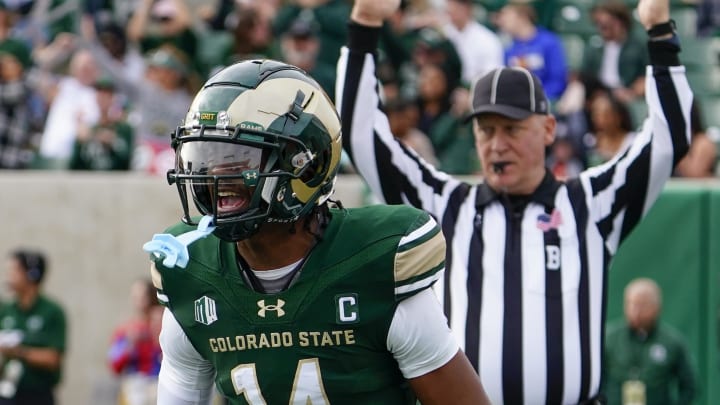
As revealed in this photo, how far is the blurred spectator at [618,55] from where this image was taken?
8.88 m

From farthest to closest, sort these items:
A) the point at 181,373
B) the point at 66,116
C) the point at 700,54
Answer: the point at 700,54 → the point at 66,116 → the point at 181,373

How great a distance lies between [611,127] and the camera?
312 inches

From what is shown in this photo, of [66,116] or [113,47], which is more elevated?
[113,47]

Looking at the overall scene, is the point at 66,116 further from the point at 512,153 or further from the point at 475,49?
the point at 512,153

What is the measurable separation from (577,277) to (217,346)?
129cm

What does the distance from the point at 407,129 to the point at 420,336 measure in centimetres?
559

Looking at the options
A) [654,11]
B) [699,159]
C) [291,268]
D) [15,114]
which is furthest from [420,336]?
[15,114]

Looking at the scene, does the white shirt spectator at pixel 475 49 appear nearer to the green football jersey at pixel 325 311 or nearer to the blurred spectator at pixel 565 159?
the blurred spectator at pixel 565 159

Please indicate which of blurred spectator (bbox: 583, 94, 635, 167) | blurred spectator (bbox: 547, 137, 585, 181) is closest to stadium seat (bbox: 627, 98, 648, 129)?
blurred spectator (bbox: 583, 94, 635, 167)

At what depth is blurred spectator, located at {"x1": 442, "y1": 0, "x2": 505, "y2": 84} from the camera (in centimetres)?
916

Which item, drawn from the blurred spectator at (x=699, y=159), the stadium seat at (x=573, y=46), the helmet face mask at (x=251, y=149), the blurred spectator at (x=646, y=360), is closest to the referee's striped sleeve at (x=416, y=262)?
the helmet face mask at (x=251, y=149)

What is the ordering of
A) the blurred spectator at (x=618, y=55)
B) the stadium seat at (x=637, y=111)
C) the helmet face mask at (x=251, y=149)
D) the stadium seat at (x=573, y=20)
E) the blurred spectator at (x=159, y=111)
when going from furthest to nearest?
the stadium seat at (x=573, y=20)
the blurred spectator at (x=618, y=55)
the blurred spectator at (x=159, y=111)
the stadium seat at (x=637, y=111)
the helmet face mask at (x=251, y=149)

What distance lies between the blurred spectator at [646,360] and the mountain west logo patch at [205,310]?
501cm

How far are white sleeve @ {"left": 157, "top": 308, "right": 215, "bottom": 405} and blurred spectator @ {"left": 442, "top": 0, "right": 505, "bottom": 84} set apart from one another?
21.2 ft
